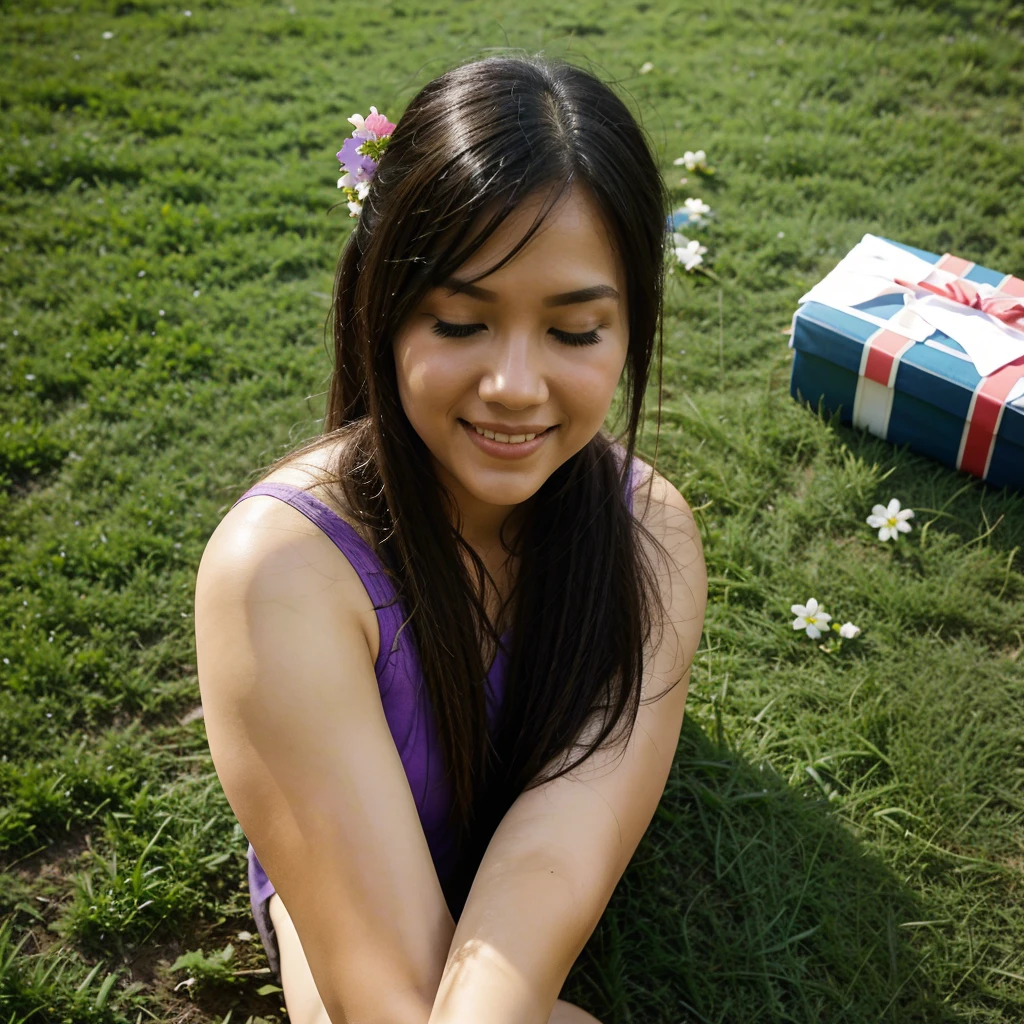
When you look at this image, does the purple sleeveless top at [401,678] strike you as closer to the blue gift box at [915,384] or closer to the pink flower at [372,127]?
the pink flower at [372,127]

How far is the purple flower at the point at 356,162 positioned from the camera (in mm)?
1794

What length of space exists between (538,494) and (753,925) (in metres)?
1.07

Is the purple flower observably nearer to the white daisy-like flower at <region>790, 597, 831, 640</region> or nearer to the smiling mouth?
the smiling mouth

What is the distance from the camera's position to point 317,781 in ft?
5.27

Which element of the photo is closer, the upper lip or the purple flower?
the upper lip

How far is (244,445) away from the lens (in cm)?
334

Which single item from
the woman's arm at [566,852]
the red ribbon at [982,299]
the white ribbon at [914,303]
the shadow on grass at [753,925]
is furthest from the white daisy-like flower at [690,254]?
the shadow on grass at [753,925]

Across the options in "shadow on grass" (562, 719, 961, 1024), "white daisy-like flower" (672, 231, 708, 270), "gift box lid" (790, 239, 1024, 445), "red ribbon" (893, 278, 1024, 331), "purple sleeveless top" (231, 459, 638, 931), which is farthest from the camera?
"white daisy-like flower" (672, 231, 708, 270)

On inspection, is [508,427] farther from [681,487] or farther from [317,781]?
[681,487]

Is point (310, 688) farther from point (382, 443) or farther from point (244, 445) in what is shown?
point (244, 445)

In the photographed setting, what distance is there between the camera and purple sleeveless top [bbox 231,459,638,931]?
176 cm

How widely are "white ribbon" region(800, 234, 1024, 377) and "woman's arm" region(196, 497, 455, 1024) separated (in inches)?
87.2

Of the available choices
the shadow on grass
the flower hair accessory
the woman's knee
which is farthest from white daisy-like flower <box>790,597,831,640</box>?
the flower hair accessory

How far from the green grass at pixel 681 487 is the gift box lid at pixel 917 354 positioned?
0.78 feet
